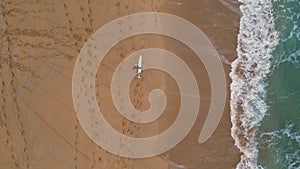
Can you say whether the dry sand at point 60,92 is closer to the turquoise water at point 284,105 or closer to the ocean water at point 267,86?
the ocean water at point 267,86

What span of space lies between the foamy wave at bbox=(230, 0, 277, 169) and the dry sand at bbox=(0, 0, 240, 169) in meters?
0.50

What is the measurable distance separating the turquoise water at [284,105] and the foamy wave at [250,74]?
4.5 inches

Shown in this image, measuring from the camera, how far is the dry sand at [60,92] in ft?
20.0

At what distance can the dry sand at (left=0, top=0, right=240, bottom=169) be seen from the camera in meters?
6.09

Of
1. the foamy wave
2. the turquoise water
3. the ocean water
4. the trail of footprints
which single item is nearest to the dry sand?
the trail of footprints

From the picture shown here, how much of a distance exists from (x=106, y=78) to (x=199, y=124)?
5.41 ft

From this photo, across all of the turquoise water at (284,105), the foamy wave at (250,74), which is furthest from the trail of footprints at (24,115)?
the turquoise water at (284,105)

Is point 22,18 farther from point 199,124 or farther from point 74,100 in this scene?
point 199,124

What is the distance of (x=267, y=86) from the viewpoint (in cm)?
741

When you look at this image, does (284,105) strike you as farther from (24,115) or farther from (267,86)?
(24,115)

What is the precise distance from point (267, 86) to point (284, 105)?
0.40m

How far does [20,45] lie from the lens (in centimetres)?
623

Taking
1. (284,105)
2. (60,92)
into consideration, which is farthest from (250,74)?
(60,92)

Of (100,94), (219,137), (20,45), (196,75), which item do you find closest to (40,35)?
(20,45)
